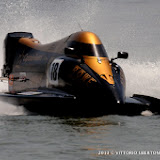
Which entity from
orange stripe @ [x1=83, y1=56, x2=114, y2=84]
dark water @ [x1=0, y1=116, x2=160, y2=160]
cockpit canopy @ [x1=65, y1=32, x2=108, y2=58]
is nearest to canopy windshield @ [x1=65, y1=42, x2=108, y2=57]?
cockpit canopy @ [x1=65, y1=32, x2=108, y2=58]

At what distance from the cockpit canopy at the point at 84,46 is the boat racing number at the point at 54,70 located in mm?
429

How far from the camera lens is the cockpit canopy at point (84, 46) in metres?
16.8

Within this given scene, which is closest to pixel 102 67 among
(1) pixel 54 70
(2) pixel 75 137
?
(1) pixel 54 70

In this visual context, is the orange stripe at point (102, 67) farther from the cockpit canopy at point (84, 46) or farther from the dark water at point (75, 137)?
the dark water at point (75, 137)

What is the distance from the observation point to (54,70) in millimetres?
17125

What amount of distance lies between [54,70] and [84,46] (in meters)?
1.27

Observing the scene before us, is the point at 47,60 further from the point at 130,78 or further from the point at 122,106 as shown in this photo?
the point at 130,78

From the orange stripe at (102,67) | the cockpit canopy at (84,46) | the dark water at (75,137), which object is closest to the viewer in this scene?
the dark water at (75,137)

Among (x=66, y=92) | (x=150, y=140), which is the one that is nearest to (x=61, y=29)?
(x=66, y=92)

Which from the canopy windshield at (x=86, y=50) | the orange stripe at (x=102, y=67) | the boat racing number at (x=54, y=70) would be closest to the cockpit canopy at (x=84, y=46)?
the canopy windshield at (x=86, y=50)

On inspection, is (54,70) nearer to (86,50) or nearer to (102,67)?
(86,50)

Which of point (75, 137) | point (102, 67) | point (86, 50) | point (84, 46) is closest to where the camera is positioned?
point (75, 137)

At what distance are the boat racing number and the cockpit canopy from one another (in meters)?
0.43

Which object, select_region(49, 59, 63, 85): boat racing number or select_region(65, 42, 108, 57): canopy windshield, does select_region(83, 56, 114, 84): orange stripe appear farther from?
select_region(49, 59, 63, 85): boat racing number
